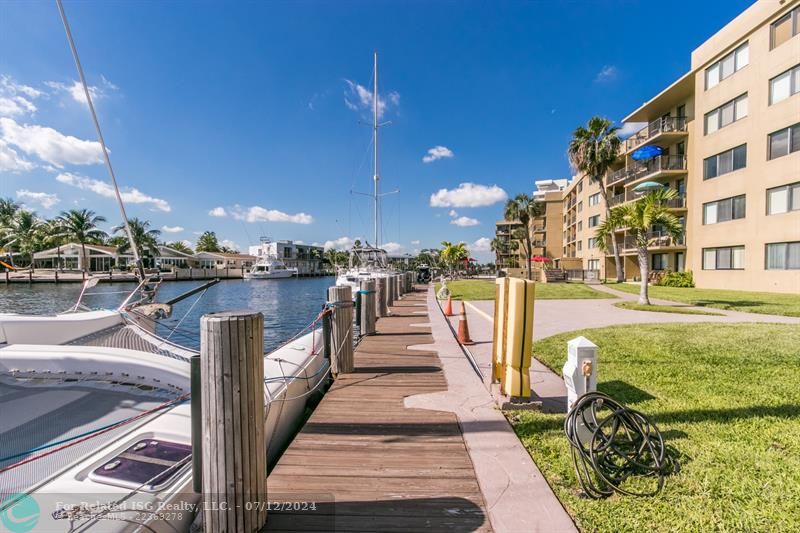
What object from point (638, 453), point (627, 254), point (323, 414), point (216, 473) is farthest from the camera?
point (627, 254)

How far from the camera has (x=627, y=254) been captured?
1330 inches

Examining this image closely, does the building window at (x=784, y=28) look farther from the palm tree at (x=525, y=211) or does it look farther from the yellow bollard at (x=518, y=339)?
the palm tree at (x=525, y=211)

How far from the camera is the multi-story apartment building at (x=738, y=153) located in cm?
1877

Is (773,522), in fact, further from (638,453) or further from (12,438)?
(12,438)

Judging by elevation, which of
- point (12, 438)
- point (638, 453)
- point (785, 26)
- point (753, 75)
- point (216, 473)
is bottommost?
point (12, 438)

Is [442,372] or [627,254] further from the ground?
[627,254]

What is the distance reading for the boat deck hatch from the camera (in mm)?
2574

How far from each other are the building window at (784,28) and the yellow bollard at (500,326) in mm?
26098

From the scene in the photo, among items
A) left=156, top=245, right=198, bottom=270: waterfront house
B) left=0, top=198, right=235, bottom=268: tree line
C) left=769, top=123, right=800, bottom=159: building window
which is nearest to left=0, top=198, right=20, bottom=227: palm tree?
left=0, top=198, right=235, bottom=268: tree line

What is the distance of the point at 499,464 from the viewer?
126 inches

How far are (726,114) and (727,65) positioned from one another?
2918mm

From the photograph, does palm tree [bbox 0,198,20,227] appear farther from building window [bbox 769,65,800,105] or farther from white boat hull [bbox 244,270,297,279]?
building window [bbox 769,65,800,105]

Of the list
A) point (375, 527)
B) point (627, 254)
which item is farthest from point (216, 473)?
point (627, 254)

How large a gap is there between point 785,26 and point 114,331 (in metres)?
31.4
